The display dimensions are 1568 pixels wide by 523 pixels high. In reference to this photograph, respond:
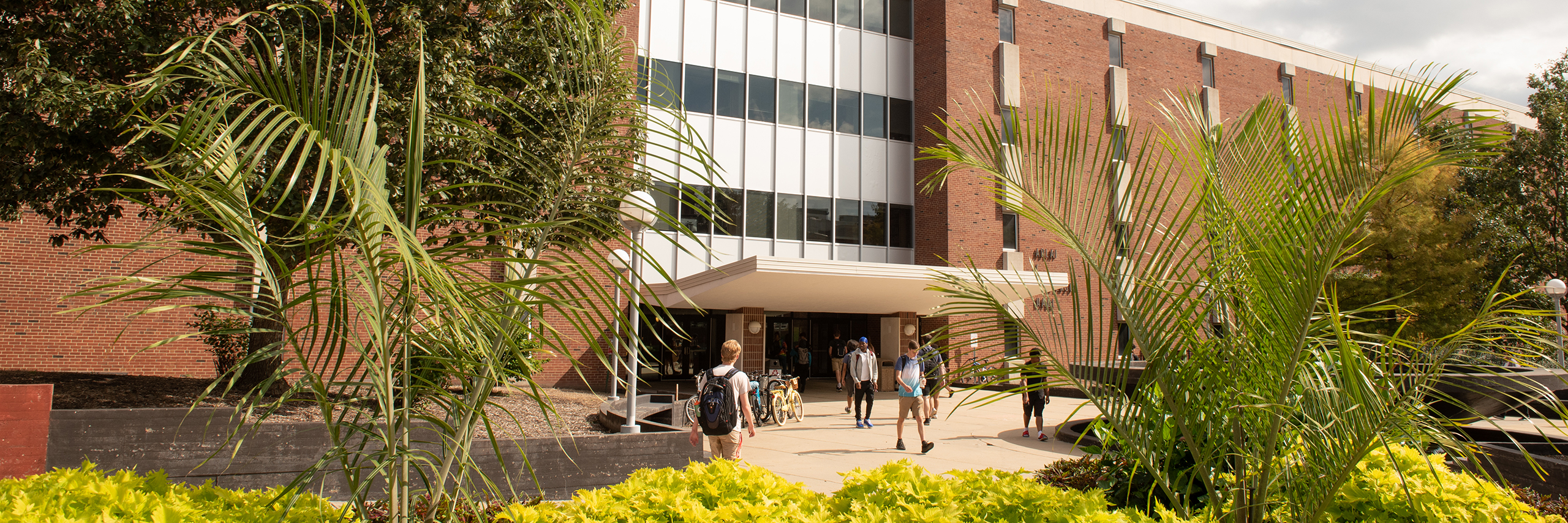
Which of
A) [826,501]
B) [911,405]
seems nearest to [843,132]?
[911,405]

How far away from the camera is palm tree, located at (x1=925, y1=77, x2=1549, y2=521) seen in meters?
3.31

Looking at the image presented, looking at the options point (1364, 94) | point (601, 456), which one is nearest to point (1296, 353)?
point (601, 456)

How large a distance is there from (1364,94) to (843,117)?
73.1 feet

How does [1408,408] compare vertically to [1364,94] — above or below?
below

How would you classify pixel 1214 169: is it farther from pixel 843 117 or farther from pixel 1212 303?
pixel 843 117

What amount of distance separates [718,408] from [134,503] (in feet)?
14.8

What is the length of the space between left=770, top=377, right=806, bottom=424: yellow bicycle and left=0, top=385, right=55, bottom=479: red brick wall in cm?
930

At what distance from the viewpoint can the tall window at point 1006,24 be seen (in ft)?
84.9

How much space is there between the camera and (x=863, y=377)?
13.7 meters

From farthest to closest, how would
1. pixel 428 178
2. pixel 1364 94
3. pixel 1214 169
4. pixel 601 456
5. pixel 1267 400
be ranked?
pixel 1364 94 → pixel 428 178 → pixel 601 456 → pixel 1214 169 → pixel 1267 400

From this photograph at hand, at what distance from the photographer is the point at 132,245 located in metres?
2.57

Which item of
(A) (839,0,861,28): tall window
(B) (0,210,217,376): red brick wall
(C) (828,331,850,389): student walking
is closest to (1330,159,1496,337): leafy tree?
(C) (828,331,850,389): student walking

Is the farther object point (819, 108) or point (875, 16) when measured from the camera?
point (875, 16)

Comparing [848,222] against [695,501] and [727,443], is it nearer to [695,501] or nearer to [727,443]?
[727,443]
